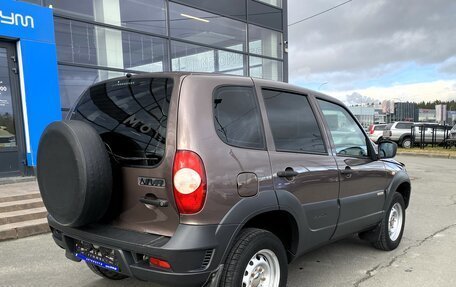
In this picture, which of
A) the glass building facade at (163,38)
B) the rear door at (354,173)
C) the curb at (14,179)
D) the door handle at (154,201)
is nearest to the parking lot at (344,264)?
the rear door at (354,173)

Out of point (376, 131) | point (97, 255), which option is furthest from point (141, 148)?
point (376, 131)

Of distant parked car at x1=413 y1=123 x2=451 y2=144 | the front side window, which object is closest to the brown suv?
the front side window

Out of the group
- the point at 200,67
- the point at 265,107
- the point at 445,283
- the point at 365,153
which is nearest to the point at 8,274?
the point at 265,107

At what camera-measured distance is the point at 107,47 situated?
32.1ft

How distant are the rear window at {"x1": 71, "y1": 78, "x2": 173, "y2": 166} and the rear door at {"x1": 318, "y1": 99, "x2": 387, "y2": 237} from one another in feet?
5.64

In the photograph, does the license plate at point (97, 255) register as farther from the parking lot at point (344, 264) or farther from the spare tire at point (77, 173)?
the parking lot at point (344, 264)

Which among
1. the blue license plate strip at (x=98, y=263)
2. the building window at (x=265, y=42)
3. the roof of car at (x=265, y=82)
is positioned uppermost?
the building window at (x=265, y=42)

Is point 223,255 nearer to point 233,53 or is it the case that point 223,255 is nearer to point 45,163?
point 45,163

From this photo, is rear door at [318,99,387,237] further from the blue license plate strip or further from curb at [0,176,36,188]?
curb at [0,176,36,188]

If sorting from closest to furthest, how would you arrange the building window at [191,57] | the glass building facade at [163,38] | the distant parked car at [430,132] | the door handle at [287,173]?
1. the door handle at [287,173]
2. the glass building facade at [163,38]
3. the building window at [191,57]
4. the distant parked car at [430,132]

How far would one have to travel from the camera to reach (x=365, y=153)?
4.16 metres

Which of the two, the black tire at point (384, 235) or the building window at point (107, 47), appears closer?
the black tire at point (384, 235)

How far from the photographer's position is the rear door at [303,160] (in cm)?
305

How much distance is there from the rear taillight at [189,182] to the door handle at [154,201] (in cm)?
11
